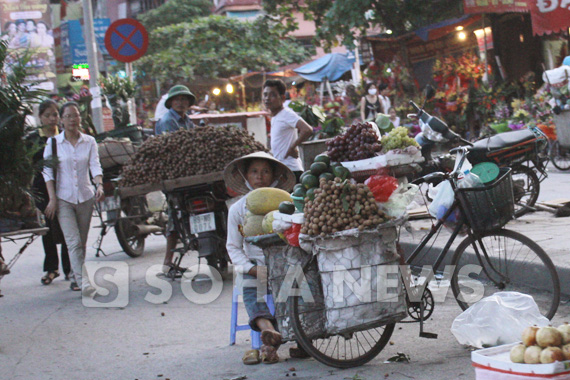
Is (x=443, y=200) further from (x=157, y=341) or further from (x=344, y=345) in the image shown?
(x=157, y=341)

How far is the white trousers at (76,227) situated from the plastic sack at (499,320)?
14.7ft

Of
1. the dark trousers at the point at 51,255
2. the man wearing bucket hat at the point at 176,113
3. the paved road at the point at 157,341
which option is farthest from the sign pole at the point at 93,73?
the paved road at the point at 157,341

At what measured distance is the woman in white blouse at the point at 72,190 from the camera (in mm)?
7703

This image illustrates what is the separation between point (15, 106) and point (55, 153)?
1.63 metres

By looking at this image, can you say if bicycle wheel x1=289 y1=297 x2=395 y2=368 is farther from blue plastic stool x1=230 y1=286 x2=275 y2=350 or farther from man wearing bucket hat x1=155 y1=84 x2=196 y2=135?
man wearing bucket hat x1=155 y1=84 x2=196 y2=135

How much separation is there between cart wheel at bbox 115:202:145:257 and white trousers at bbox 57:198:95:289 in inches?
78.9

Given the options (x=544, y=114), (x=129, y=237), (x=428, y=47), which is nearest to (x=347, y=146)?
(x=129, y=237)

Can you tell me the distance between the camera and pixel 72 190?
771cm

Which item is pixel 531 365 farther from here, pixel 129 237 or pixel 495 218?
pixel 129 237

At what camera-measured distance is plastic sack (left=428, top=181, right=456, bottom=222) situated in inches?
205

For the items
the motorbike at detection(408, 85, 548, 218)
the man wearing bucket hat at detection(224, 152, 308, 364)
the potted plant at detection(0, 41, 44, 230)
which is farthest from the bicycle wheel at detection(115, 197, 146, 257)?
the man wearing bucket hat at detection(224, 152, 308, 364)

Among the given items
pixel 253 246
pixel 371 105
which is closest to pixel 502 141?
pixel 253 246

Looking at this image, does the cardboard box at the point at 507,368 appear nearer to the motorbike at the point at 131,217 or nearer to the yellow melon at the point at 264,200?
the yellow melon at the point at 264,200

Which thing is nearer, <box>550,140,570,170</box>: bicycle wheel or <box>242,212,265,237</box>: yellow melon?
<box>242,212,265,237</box>: yellow melon
